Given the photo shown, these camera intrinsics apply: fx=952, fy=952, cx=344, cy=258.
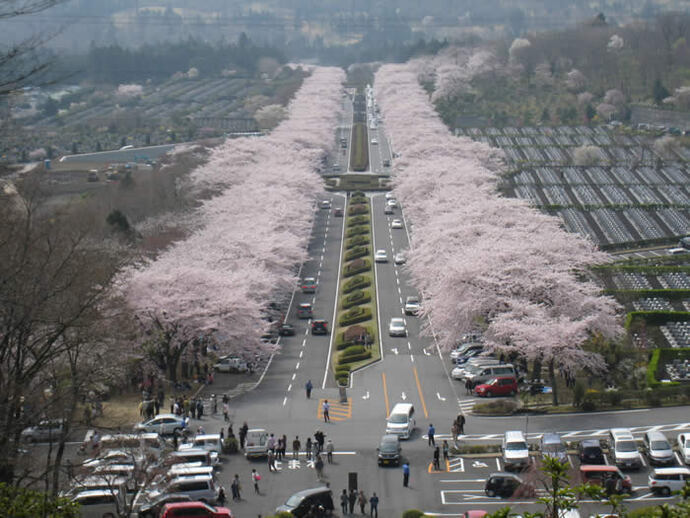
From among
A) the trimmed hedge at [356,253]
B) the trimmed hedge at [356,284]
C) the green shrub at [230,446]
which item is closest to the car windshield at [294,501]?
the green shrub at [230,446]

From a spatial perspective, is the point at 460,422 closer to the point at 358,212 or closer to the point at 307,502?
the point at 307,502

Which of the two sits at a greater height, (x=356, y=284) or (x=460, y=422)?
(x=460, y=422)

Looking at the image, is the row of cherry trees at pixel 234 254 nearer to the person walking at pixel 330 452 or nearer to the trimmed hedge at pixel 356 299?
the trimmed hedge at pixel 356 299

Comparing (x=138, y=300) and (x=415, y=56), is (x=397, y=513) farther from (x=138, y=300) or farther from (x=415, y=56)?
(x=415, y=56)

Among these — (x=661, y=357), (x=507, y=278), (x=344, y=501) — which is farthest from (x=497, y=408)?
(x=344, y=501)

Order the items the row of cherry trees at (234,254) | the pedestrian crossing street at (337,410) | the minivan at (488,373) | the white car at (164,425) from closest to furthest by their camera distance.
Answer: the white car at (164,425)
the pedestrian crossing street at (337,410)
the minivan at (488,373)
the row of cherry trees at (234,254)
